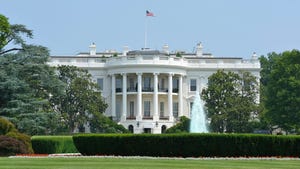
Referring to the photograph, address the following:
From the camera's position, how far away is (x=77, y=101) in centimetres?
7675

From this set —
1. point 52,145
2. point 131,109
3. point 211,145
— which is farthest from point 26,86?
point 131,109

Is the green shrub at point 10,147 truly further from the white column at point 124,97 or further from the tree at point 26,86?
the white column at point 124,97

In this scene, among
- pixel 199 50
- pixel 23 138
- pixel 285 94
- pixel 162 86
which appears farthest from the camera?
pixel 199 50

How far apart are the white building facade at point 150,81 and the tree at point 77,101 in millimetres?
11142

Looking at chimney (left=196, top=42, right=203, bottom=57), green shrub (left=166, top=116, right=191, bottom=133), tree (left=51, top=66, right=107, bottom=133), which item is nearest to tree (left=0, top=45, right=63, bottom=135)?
tree (left=51, top=66, right=107, bottom=133)

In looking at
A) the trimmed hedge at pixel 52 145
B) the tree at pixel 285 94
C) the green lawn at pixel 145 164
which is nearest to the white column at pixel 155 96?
the tree at pixel 285 94

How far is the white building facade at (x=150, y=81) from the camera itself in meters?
89.8

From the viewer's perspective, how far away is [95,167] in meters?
25.0

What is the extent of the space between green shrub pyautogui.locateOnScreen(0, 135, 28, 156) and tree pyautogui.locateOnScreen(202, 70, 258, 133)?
42.4 m

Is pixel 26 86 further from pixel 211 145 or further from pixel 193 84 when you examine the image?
pixel 193 84

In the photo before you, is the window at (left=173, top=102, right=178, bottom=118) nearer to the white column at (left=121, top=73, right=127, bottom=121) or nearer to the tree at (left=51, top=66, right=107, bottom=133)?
the white column at (left=121, top=73, right=127, bottom=121)

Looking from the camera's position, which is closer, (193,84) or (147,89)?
(147,89)

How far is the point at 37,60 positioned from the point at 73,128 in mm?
28262

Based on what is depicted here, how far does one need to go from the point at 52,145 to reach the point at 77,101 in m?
37.5
